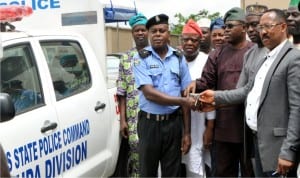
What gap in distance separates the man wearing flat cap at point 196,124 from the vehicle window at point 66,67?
94cm

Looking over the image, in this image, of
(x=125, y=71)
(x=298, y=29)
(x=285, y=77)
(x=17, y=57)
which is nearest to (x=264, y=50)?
(x=298, y=29)

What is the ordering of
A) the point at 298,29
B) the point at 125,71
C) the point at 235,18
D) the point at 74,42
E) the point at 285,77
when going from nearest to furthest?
the point at 285,77
the point at 298,29
the point at 235,18
the point at 74,42
the point at 125,71

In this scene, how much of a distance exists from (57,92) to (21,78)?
1.23 ft

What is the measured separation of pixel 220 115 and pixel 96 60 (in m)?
1.28

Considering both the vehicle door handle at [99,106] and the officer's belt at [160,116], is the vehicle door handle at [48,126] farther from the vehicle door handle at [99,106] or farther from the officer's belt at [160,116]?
the officer's belt at [160,116]

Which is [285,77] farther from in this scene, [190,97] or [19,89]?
[19,89]

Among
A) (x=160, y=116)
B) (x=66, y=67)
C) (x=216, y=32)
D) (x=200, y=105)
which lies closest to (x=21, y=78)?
(x=66, y=67)

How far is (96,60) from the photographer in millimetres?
4797

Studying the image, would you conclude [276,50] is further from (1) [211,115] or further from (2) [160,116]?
(2) [160,116]

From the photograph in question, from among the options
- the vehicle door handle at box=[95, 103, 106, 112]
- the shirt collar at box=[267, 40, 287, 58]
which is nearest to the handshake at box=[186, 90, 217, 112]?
the shirt collar at box=[267, 40, 287, 58]

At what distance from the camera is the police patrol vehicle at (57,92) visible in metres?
3.63

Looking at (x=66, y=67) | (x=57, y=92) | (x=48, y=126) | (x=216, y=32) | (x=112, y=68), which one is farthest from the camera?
(x=112, y=68)

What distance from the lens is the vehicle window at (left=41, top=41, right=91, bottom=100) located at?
13.6ft

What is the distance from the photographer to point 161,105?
164 inches
